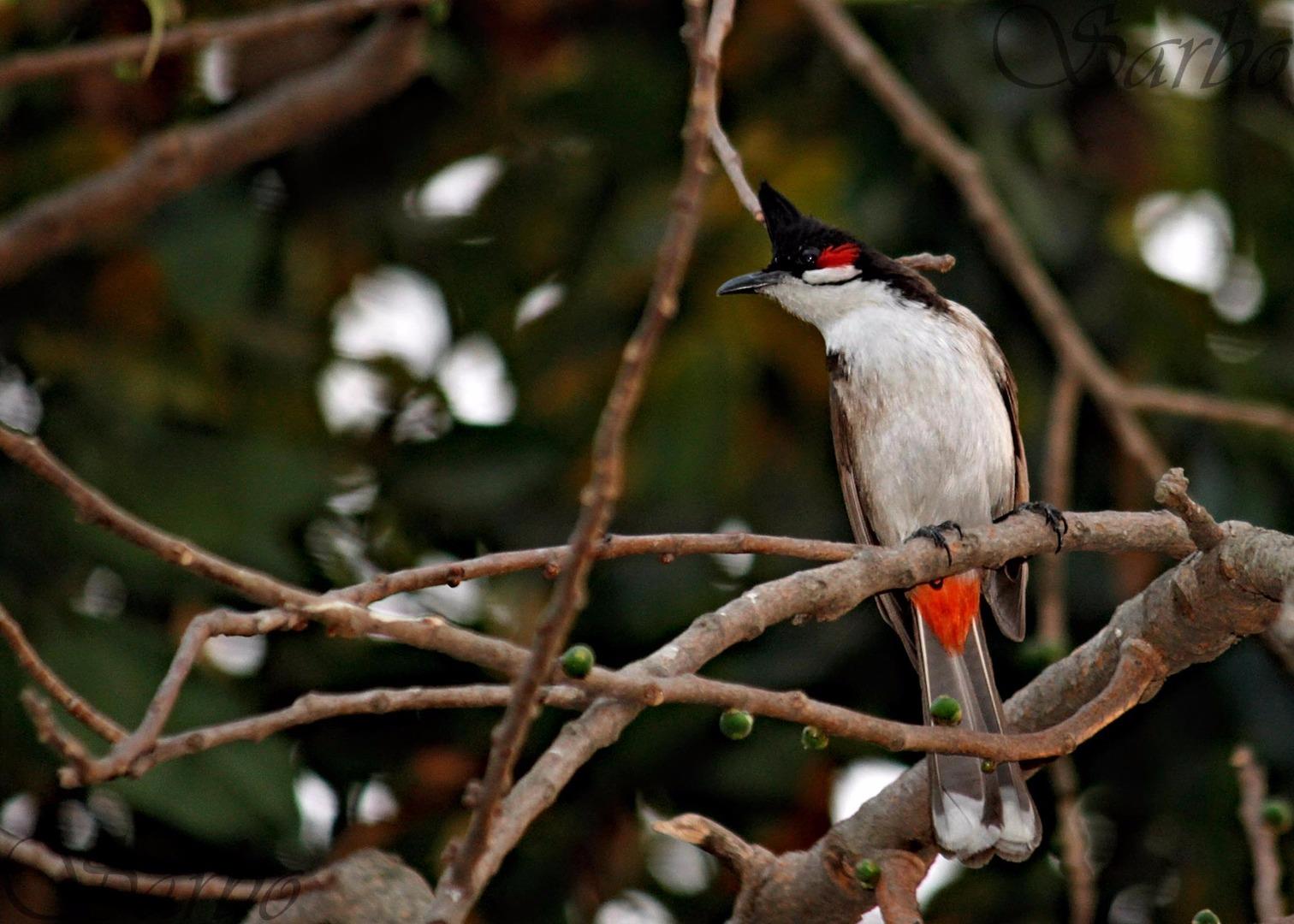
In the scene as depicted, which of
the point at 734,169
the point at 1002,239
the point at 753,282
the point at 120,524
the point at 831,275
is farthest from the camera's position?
the point at 831,275

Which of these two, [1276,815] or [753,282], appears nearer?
[1276,815]

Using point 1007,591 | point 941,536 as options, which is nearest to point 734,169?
point 941,536

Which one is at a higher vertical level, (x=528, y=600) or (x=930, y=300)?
(x=930, y=300)

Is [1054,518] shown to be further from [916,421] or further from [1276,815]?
[916,421]

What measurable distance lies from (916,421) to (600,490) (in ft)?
7.41

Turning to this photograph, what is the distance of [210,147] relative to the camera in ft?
12.5

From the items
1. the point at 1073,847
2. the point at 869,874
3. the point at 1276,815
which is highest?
the point at 1276,815

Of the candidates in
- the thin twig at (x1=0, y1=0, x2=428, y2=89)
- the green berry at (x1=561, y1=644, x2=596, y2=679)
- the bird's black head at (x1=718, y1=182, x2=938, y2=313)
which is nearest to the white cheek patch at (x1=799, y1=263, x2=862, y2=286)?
the bird's black head at (x1=718, y1=182, x2=938, y2=313)

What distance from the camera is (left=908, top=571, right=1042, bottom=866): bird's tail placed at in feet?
7.99

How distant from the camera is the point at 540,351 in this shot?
4.09m

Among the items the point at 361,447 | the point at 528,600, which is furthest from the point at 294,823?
the point at 361,447

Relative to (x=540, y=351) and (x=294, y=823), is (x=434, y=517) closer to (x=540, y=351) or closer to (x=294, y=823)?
(x=540, y=351)

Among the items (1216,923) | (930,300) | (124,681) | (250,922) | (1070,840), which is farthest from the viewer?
(930,300)

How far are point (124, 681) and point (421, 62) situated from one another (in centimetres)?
168
